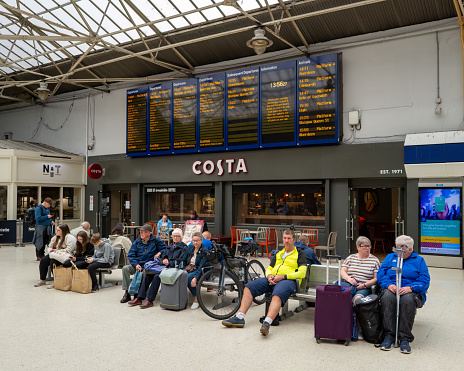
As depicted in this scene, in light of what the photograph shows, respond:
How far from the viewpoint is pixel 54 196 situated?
17797 millimetres

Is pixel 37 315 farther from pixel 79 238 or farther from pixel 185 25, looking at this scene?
pixel 185 25

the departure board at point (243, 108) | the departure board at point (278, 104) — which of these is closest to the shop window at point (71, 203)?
the departure board at point (243, 108)

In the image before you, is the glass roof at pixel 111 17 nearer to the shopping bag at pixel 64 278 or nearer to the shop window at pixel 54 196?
the shop window at pixel 54 196

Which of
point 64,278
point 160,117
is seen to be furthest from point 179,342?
point 160,117

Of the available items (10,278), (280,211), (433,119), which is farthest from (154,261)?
(433,119)

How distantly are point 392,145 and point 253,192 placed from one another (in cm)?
448

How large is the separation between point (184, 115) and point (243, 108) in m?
2.35

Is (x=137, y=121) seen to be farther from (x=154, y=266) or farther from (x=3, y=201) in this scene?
(x=154, y=266)

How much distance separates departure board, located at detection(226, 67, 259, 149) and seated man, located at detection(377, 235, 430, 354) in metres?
8.44

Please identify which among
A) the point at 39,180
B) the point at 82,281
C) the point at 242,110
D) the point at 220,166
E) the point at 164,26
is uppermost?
the point at 164,26

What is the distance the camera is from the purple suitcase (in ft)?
15.6

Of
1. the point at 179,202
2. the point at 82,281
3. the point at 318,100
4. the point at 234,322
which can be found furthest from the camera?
the point at 179,202

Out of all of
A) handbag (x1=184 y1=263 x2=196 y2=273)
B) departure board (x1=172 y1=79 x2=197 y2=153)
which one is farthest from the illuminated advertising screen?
departure board (x1=172 y1=79 x2=197 y2=153)

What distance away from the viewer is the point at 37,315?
6035mm
